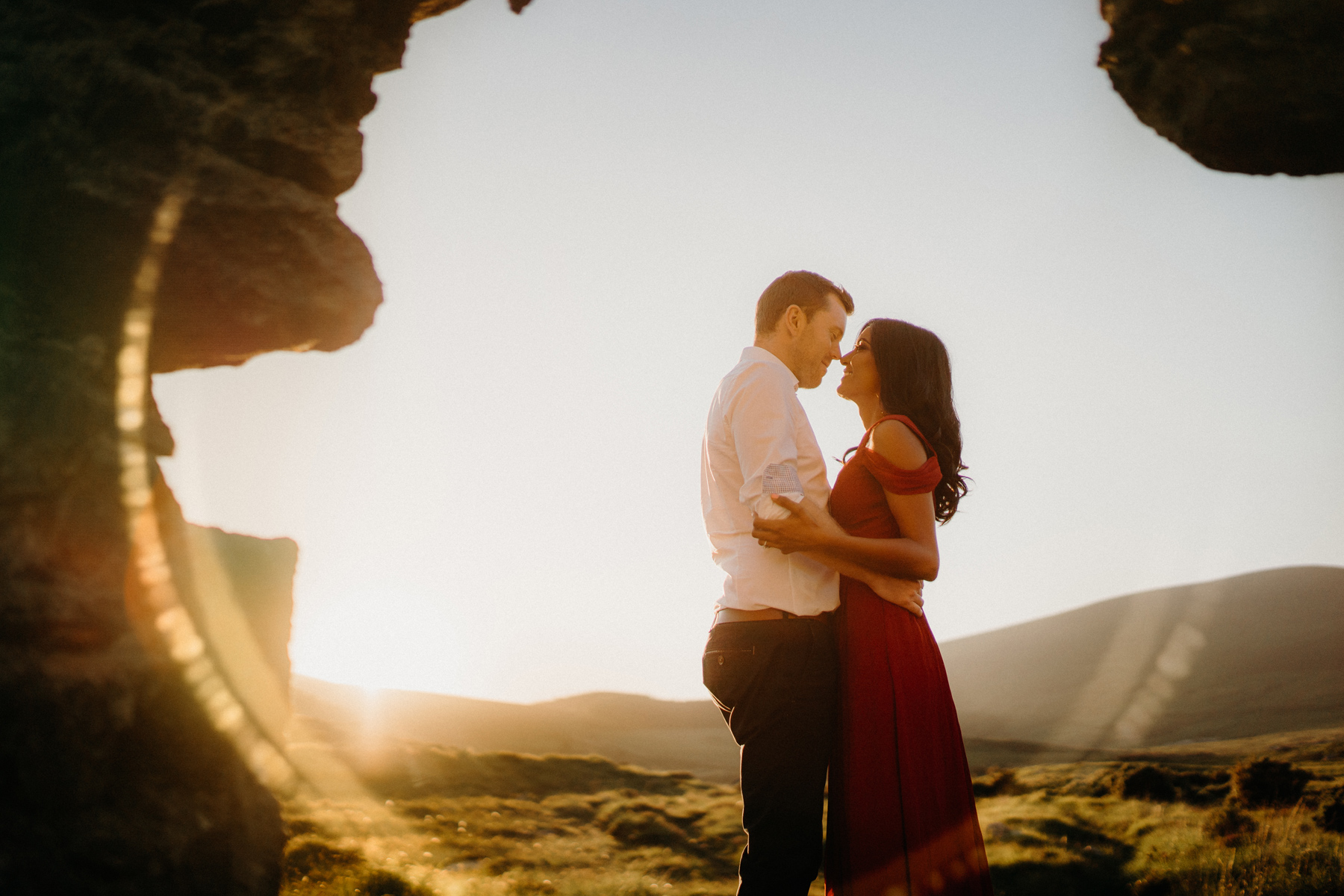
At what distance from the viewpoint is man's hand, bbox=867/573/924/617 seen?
3.50 meters

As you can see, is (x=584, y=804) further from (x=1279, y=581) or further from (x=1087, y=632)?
(x=1279, y=581)

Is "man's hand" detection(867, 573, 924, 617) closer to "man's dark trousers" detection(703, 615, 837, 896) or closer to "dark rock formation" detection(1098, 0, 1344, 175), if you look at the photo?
"man's dark trousers" detection(703, 615, 837, 896)

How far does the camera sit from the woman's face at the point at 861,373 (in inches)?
165

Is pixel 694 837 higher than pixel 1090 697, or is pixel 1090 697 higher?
pixel 694 837

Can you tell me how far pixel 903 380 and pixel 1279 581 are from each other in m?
74.7

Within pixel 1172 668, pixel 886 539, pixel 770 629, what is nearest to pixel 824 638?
pixel 770 629

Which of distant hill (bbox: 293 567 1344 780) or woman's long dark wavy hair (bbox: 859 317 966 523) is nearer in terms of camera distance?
woman's long dark wavy hair (bbox: 859 317 966 523)

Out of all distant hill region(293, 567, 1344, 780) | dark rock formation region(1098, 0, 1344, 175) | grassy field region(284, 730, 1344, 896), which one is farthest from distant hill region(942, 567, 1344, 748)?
dark rock formation region(1098, 0, 1344, 175)

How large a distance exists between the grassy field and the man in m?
5.97

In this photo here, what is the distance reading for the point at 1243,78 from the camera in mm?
4156

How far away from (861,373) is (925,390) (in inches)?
16.2

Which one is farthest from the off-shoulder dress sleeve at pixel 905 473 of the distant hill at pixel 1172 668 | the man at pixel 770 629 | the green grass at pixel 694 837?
the distant hill at pixel 1172 668

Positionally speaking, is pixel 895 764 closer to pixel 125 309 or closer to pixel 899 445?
pixel 899 445

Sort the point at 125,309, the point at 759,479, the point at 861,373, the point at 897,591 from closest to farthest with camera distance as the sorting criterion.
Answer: the point at 759,479 → the point at 897,591 → the point at 125,309 → the point at 861,373
